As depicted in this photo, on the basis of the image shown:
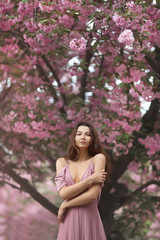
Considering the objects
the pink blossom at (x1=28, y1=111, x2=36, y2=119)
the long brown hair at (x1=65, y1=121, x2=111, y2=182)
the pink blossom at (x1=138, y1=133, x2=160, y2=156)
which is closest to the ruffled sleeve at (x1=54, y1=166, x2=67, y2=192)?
the long brown hair at (x1=65, y1=121, x2=111, y2=182)

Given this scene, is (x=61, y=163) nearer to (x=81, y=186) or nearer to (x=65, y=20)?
(x=81, y=186)

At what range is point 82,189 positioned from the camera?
2973 millimetres

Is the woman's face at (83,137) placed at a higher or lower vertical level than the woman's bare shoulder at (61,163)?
higher

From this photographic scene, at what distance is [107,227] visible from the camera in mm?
5801

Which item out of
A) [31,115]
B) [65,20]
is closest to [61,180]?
A: [65,20]

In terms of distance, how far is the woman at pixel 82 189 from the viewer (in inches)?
118

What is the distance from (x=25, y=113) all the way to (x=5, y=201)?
5349mm

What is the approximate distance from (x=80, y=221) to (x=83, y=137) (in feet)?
2.46

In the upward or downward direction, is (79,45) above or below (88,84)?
above

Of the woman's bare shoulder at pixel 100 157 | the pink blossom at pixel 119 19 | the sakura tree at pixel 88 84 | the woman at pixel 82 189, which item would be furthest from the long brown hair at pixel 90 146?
the pink blossom at pixel 119 19

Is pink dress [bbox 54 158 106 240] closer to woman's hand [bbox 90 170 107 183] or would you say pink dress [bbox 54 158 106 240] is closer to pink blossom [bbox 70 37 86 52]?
woman's hand [bbox 90 170 107 183]

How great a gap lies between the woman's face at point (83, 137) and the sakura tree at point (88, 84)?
98 cm

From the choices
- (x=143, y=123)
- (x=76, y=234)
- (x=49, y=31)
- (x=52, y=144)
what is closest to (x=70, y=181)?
(x=76, y=234)

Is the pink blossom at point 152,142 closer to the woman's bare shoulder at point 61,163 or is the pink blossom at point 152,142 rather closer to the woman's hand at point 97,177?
the woman's bare shoulder at point 61,163
